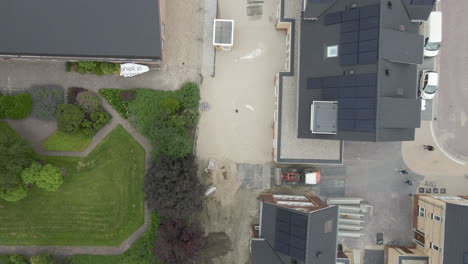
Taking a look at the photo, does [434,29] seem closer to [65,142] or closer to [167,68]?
[167,68]

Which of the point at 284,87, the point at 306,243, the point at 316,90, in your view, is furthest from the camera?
the point at 284,87

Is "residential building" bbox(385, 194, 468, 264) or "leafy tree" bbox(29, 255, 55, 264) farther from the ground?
"residential building" bbox(385, 194, 468, 264)

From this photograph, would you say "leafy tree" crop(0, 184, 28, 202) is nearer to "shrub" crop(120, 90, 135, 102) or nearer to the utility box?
"shrub" crop(120, 90, 135, 102)

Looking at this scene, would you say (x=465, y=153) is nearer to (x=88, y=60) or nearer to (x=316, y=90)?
(x=316, y=90)

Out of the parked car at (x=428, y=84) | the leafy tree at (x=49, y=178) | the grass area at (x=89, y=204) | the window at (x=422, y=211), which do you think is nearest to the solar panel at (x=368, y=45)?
the parked car at (x=428, y=84)

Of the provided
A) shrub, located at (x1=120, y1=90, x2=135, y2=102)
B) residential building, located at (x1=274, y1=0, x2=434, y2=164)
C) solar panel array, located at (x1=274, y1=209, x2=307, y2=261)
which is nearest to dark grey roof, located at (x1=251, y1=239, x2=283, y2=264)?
solar panel array, located at (x1=274, y1=209, x2=307, y2=261)

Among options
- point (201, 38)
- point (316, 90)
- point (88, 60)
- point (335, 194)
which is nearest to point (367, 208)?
point (335, 194)
